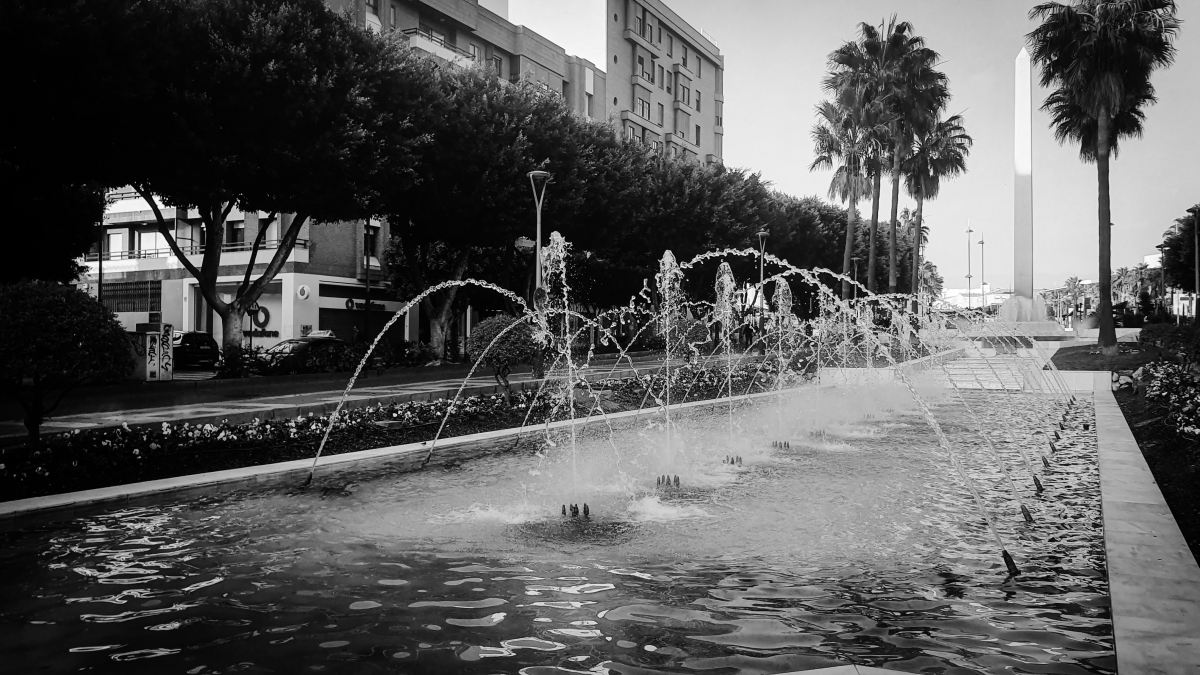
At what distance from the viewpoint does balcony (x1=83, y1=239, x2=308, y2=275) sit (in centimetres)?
3845

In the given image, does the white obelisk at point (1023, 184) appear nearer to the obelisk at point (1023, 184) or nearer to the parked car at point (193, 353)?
the obelisk at point (1023, 184)

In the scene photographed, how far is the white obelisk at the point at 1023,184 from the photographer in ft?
130

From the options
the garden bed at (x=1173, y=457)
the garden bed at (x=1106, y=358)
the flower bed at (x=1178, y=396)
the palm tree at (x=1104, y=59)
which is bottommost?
the garden bed at (x=1173, y=457)

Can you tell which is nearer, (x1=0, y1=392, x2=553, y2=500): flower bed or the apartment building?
(x1=0, y1=392, x2=553, y2=500): flower bed

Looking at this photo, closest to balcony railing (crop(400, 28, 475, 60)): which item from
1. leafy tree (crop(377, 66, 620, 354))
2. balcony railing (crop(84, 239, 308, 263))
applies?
leafy tree (crop(377, 66, 620, 354))

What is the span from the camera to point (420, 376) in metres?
25.3

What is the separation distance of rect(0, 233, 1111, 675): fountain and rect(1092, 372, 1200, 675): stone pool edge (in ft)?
0.73

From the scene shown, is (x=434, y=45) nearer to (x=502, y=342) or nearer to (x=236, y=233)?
(x=236, y=233)

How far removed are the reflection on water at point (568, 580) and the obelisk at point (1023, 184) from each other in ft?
120

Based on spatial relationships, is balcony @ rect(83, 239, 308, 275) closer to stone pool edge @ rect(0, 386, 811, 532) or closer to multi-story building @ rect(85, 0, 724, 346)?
multi-story building @ rect(85, 0, 724, 346)

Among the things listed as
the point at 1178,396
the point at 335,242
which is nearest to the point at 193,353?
the point at 335,242

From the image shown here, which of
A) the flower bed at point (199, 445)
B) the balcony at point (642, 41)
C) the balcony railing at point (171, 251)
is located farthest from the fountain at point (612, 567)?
the balcony at point (642, 41)

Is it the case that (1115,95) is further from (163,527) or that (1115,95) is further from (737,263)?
(163,527)

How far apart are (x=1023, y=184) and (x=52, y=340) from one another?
143 ft
